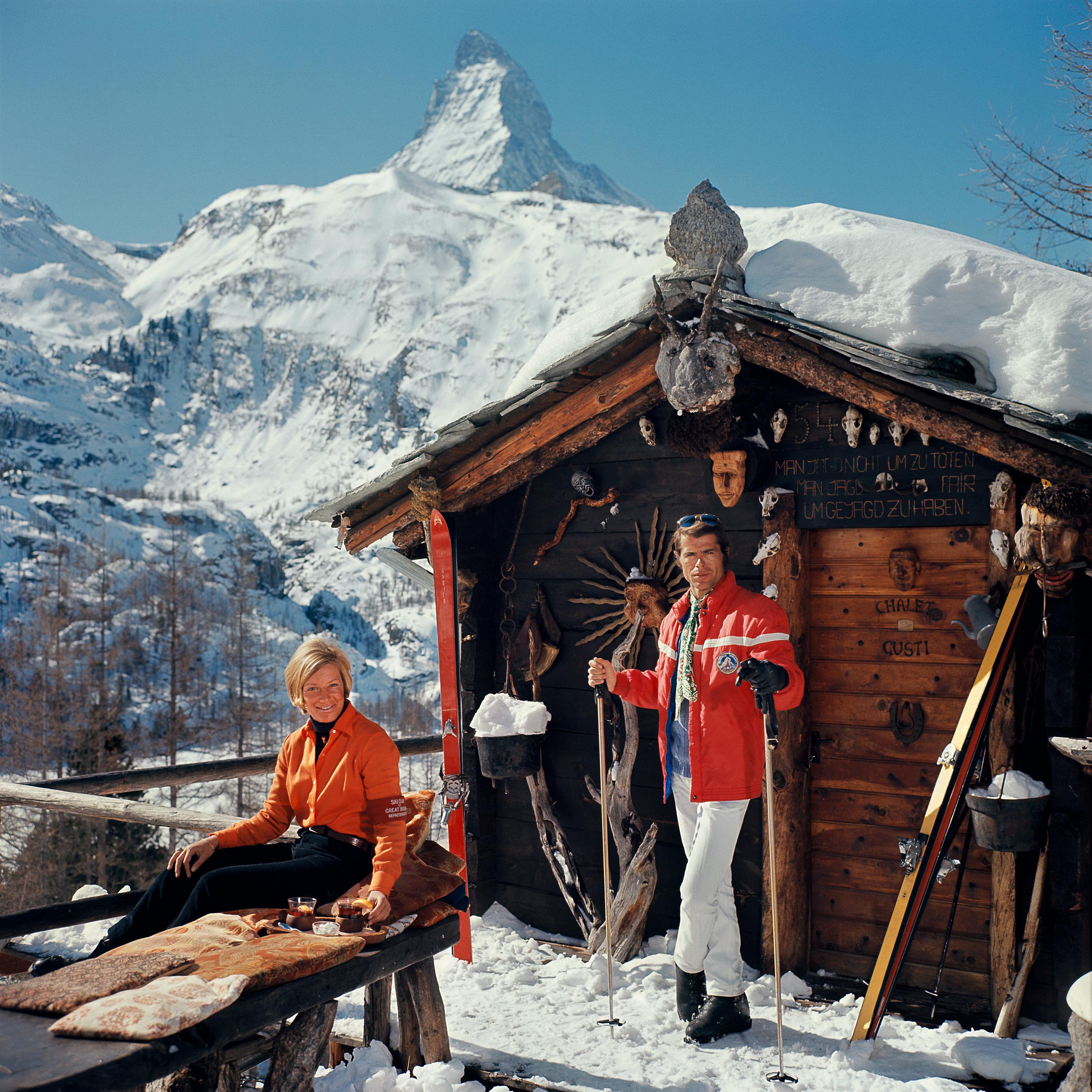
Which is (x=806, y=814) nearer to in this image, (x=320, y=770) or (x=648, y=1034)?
(x=648, y=1034)

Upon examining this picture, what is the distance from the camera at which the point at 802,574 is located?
4.60 m

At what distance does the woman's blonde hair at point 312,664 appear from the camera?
3.50 metres

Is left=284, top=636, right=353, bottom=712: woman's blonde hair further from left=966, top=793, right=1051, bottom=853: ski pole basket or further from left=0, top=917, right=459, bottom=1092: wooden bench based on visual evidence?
left=966, top=793, right=1051, bottom=853: ski pole basket

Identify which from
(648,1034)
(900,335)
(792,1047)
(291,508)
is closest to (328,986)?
(648,1034)

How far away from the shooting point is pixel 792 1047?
12.4ft

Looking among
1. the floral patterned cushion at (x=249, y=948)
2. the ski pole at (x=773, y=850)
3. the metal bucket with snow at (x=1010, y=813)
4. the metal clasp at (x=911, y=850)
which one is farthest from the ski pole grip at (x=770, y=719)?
the floral patterned cushion at (x=249, y=948)

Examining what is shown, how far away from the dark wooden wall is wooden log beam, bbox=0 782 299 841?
1.35 m

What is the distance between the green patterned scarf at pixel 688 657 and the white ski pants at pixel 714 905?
1.53 feet

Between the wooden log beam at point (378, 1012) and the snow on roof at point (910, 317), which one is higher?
the snow on roof at point (910, 317)

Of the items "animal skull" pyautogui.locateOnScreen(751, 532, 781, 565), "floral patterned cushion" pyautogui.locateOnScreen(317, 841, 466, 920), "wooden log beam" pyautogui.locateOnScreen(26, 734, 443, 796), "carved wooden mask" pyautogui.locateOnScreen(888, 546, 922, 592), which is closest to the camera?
"floral patterned cushion" pyautogui.locateOnScreen(317, 841, 466, 920)

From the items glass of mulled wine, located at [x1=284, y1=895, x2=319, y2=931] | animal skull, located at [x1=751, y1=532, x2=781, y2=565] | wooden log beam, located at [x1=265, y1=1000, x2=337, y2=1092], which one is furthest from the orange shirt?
animal skull, located at [x1=751, y1=532, x2=781, y2=565]

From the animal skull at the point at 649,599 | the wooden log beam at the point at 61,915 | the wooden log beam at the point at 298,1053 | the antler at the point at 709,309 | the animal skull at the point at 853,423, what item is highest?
the antler at the point at 709,309

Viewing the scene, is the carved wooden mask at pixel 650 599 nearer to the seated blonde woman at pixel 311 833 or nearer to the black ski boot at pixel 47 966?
the seated blonde woman at pixel 311 833

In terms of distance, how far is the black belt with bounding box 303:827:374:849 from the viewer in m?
3.46
